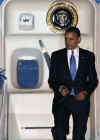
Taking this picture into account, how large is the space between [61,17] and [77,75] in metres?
0.77

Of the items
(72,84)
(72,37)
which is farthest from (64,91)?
(72,37)

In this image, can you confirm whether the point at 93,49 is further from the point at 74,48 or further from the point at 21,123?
the point at 21,123

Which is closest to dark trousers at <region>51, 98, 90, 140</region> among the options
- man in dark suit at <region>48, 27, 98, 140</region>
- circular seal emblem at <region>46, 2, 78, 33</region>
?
man in dark suit at <region>48, 27, 98, 140</region>

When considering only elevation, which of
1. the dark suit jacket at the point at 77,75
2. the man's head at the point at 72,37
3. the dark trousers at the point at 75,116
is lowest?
the dark trousers at the point at 75,116

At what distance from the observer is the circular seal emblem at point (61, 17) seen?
3871mm

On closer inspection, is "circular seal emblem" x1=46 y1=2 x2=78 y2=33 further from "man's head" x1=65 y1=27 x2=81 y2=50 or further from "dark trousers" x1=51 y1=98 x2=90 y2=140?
"dark trousers" x1=51 y1=98 x2=90 y2=140

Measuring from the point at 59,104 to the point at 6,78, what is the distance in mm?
679

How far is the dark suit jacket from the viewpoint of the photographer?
3.41 m

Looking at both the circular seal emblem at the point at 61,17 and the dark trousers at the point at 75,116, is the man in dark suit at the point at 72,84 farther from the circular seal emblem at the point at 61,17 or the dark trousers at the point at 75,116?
the circular seal emblem at the point at 61,17

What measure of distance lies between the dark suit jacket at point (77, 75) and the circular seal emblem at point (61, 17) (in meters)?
0.50

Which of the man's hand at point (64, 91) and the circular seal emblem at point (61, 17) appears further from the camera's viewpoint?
the circular seal emblem at point (61, 17)

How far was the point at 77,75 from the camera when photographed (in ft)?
11.2

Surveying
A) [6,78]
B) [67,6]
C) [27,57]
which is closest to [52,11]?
[67,6]

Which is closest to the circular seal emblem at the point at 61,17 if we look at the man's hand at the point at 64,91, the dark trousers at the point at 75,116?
the man's hand at the point at 64,91
